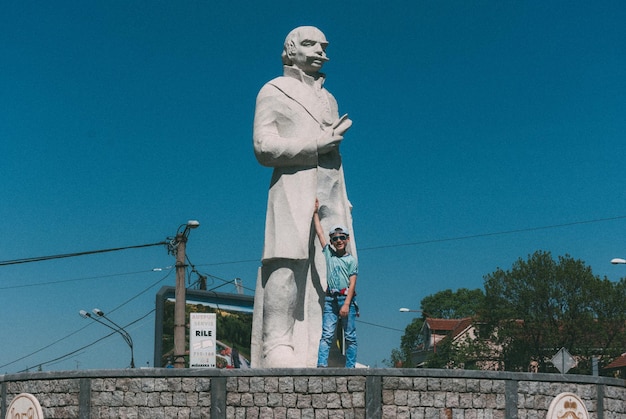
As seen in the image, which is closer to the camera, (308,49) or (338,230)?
(338,230)

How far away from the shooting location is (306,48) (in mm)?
15109

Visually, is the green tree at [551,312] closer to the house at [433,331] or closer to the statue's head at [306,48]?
the house at [433,331]

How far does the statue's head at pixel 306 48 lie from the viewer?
594 inches

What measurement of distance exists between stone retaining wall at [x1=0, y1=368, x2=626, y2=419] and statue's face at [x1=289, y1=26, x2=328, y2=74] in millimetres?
4589

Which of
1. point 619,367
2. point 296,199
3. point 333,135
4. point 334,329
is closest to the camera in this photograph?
point 334,329

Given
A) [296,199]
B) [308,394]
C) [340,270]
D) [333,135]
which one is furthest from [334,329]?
[333,135]

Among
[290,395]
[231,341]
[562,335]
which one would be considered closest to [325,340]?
[290,395]

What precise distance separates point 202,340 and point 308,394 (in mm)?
9891

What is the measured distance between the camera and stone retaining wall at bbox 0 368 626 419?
12.3 metres

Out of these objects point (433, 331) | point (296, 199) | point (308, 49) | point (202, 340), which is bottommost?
point (202, 340)

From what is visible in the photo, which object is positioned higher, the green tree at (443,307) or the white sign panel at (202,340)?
the green tree at (443,307)

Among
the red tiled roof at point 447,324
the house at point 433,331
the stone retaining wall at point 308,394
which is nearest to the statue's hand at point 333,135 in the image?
the stone retaining wall at point 308,394

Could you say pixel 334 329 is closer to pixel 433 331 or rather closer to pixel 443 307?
pixel 433 331

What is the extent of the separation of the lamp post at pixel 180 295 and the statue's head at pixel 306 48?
11370 mm
